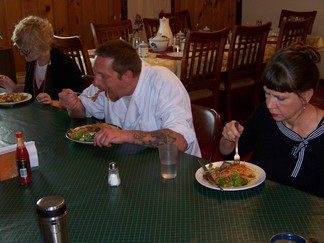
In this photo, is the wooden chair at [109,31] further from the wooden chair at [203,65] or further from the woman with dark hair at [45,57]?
the woman with dark hair at [45,57]

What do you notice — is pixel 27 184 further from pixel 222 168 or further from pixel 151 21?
pixel 151 21

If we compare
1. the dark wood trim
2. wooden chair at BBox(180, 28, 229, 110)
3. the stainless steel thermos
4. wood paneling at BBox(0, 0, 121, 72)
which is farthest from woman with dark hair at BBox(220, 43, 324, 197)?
the dark wood trim

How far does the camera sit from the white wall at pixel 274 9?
5602 mm

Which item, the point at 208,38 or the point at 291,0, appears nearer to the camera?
the point at 208,38

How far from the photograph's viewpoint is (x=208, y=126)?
188 cm

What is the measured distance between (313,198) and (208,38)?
226cm

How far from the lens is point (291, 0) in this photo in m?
5.91

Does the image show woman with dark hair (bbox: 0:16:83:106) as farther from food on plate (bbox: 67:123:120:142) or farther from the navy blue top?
the navy blue top

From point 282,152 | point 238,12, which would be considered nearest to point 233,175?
point 282,152

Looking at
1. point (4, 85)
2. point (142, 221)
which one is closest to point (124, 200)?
point (142, 221)

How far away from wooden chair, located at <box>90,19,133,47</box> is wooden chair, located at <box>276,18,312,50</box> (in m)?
1.54

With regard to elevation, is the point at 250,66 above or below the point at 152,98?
below

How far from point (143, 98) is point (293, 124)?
670mm

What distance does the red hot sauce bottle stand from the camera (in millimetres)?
1391
